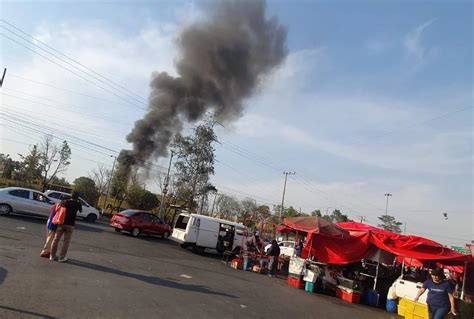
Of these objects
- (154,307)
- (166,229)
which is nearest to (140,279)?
(154,307)

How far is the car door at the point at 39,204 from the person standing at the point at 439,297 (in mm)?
17759

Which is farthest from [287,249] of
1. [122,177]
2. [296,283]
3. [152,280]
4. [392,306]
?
[122,177]

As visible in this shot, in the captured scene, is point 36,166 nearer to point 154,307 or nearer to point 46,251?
point 46,251

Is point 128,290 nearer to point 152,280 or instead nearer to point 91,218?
point 152,280

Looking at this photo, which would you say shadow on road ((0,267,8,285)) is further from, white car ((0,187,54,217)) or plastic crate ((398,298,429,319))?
white car ((0,187,54,217))

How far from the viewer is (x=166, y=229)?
2362 cm

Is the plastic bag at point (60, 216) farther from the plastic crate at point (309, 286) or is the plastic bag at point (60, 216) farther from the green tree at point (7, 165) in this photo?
the green tree at point (7, 165)

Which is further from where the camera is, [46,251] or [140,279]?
[46,251]

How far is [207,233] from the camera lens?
797 inches

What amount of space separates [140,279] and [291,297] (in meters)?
4.64

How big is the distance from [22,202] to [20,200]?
0.13m

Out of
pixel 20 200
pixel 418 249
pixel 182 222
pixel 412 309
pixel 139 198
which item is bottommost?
pixel 412 309

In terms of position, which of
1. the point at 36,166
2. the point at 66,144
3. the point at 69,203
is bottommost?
the point at 69,203

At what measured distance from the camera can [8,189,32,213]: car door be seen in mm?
19406
